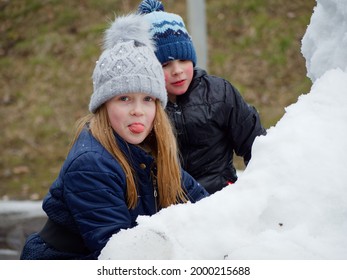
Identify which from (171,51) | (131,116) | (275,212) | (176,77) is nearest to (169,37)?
(171,51)

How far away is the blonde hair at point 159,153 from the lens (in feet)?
8.07

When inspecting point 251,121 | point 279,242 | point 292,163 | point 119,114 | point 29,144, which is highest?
point 29,144

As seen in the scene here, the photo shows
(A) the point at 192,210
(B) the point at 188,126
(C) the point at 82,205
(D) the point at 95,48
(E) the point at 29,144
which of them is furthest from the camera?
(D) the point at 95,48

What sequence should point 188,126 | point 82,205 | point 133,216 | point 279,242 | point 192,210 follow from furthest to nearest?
point 188,126 → point 133,216 → point 82,205 → point 192,210 → point 279,242

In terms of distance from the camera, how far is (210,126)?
329 cm

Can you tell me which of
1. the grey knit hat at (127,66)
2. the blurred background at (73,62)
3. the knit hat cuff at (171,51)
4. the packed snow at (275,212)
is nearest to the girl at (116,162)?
the grey knit hat at (127,66)

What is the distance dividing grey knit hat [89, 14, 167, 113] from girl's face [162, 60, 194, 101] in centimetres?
56

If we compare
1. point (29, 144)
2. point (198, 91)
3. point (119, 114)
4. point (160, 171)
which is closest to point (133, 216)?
point (160, 171)

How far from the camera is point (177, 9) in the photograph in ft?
32.8

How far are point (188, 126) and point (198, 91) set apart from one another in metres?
0.22

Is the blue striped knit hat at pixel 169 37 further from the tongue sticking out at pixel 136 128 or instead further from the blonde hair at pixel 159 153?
the tongue sticking out at pixel 136 128

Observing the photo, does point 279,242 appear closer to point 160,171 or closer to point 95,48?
point 160,171

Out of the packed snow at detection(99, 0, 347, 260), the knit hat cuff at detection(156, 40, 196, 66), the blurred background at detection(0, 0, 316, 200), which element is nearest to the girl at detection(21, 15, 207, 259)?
the packed snow at detection(99, 0, 347, 260)

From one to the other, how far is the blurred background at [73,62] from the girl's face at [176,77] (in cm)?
421
